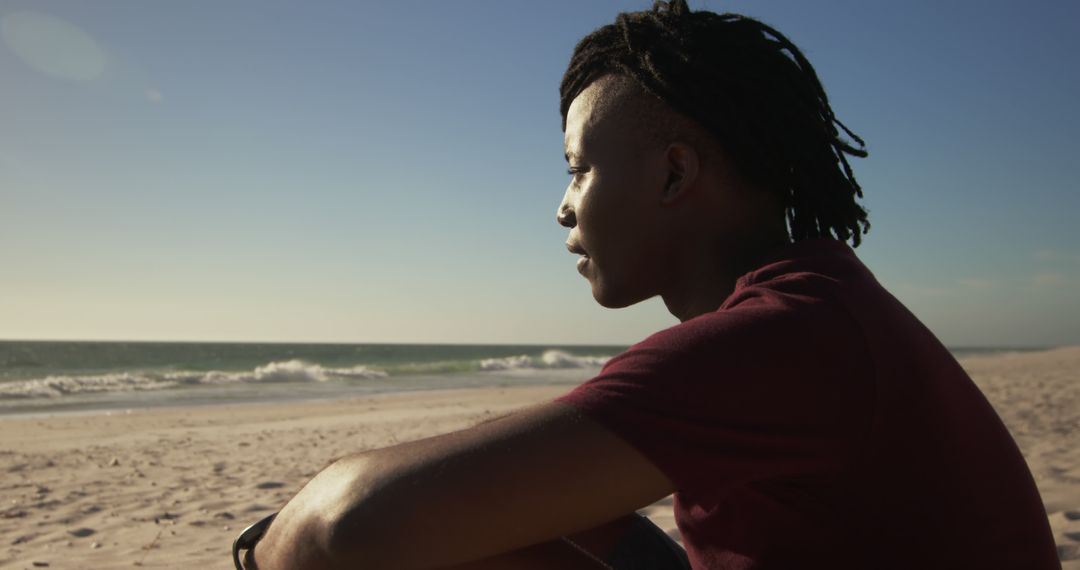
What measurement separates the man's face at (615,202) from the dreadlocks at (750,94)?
0.10 meters

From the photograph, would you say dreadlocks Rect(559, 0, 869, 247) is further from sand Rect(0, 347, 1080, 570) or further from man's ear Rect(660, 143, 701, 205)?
sand Rect(0, 347, 1080, 570)

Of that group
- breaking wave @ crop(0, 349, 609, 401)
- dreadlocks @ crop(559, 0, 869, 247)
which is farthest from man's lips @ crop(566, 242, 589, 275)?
breaking wave @ crop(0, 349, 609, 401)

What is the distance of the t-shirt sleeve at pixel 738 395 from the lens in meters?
0.87

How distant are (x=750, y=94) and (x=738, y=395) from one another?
29.1 inches

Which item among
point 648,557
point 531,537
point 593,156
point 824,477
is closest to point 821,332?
point 824,477

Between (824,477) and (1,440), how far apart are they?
10.3 m

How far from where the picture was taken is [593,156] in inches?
55.0

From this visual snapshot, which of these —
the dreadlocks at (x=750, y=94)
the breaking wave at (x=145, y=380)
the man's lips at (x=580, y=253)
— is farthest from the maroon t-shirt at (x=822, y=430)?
the breaking wave at (x=145, y=380)

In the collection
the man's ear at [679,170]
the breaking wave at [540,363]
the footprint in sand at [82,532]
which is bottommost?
the breaking wave at [540,363]

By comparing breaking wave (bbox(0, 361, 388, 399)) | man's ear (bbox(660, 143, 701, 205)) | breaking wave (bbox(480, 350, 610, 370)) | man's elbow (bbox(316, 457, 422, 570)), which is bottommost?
breaking wave (bbox(480, 350, 610, 370))

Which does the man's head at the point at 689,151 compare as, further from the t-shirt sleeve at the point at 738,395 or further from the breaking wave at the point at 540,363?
the breaking wave at the point at 540,363

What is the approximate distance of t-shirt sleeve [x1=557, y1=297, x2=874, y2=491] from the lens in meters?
0.87

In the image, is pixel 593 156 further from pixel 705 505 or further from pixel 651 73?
pixel 705 505

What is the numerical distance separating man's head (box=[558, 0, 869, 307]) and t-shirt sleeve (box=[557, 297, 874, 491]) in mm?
444
